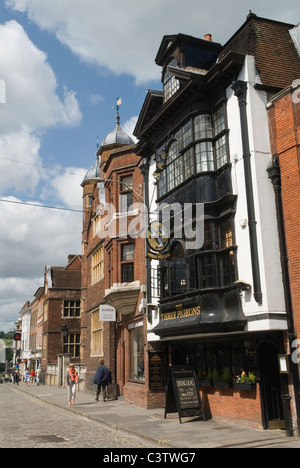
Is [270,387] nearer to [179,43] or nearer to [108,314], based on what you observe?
[108,314]

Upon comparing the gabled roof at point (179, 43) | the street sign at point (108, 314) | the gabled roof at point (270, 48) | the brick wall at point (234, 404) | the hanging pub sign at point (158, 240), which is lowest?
the brick wall at point (234, 404)

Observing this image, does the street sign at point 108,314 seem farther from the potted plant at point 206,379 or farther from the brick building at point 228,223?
the potted plant at point 206,379

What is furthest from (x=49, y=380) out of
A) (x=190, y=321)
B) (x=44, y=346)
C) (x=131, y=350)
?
(x=190, y=321)

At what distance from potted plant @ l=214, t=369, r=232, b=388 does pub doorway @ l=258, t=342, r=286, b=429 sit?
1578 millimetres

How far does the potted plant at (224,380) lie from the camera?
43.8ft

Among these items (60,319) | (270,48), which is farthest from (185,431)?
(60,319)

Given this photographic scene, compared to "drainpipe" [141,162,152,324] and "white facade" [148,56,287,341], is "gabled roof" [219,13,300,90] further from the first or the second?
"drainpipe" [141,162,152,324]

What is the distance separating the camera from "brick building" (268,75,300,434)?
11.3m

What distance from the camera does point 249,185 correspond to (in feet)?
40.4

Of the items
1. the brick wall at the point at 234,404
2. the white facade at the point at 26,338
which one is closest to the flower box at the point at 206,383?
the brick wall at the point at 234,404

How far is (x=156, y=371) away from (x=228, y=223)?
695 cm

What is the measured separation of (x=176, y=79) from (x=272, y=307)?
29.5ft

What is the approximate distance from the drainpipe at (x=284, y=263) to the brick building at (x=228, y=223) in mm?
158

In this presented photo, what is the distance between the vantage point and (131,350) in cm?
2077
